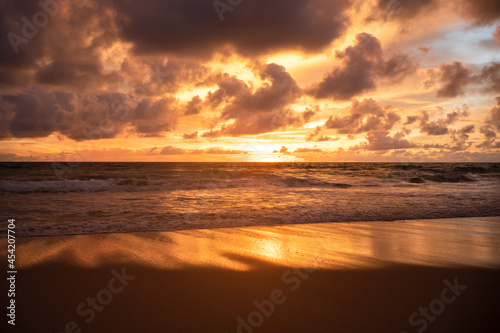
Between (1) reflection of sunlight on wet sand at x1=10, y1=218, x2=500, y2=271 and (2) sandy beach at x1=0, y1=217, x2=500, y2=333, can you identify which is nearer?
(2) sandy beach at x1=0, y1=217, x2=500, y2=333

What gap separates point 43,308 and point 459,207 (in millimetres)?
16119

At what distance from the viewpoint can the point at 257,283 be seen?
193 inches

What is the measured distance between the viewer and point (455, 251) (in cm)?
675

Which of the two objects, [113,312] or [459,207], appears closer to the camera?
[113,312]

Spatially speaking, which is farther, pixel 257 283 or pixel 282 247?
pixel 282 247

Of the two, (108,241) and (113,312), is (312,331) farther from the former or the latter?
(108,241)

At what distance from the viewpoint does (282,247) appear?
23.1 ft

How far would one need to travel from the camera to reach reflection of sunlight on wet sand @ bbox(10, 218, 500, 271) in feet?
19.6

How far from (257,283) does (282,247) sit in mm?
2234

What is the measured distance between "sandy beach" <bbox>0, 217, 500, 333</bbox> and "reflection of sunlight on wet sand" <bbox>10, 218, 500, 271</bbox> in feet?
0.14

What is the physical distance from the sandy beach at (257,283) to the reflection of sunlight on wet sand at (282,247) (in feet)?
0.14

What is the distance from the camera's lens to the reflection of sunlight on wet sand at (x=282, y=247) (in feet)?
19.6

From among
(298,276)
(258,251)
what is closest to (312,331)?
(298,276)

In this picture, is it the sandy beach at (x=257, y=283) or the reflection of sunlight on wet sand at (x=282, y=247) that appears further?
the reflection of sunlight on wet sand at (x=282, y=247)
